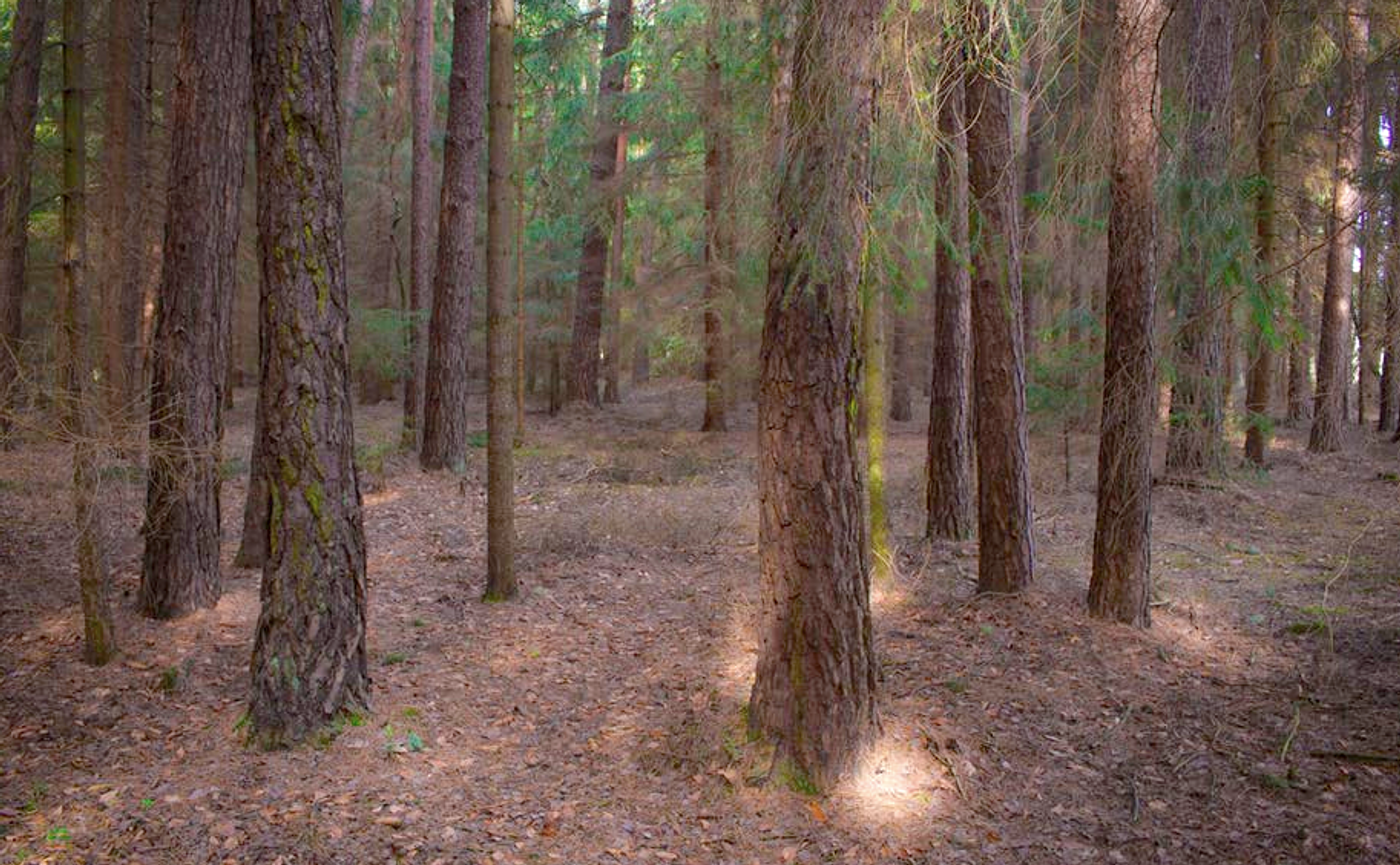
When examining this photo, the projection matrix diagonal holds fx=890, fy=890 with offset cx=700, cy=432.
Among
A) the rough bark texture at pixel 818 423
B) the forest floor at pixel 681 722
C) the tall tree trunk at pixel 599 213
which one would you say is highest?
the tall tree trunk at pixel 599 213

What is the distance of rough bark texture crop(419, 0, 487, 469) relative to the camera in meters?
12.2

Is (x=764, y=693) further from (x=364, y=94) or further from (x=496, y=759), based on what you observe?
(x=364, y=94)

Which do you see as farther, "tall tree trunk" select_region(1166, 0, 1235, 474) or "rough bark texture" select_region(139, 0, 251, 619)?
"rough bark texture" select_region(139, 0, 251, 619)

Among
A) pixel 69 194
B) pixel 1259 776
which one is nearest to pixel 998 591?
pixel 1259 776

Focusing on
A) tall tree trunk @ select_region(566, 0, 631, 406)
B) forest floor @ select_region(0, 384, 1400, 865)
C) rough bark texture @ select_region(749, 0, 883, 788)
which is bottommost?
forest floor @ select_region(0, 384, 1400, 865)

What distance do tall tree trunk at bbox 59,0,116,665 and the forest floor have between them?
25 centimetres

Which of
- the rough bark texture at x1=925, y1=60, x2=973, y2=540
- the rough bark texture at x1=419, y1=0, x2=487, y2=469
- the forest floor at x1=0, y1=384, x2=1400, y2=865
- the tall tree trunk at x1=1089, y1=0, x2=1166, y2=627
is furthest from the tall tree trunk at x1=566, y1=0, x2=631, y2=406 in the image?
the tall tree trunk at x1=1089, y1=0, x2=1166, y2=627

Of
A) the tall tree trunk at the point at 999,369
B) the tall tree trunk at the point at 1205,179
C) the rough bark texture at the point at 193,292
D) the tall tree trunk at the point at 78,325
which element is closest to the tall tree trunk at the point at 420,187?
the rough bark texture at the point at 193,292

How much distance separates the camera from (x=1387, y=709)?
5.44m

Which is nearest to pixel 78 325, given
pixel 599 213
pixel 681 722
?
pixel 681 722

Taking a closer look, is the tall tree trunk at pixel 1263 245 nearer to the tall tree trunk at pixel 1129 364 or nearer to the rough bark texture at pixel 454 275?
the tall tree trunk at pixel 1129 364

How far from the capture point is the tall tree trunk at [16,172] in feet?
17.6

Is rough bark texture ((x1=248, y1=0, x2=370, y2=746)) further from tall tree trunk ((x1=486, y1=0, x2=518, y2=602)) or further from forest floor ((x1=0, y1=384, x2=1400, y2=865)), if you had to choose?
tall tree trunk ((x1=486, y1=0, x2=518, y2=602))

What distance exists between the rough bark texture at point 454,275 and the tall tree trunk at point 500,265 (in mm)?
5476
